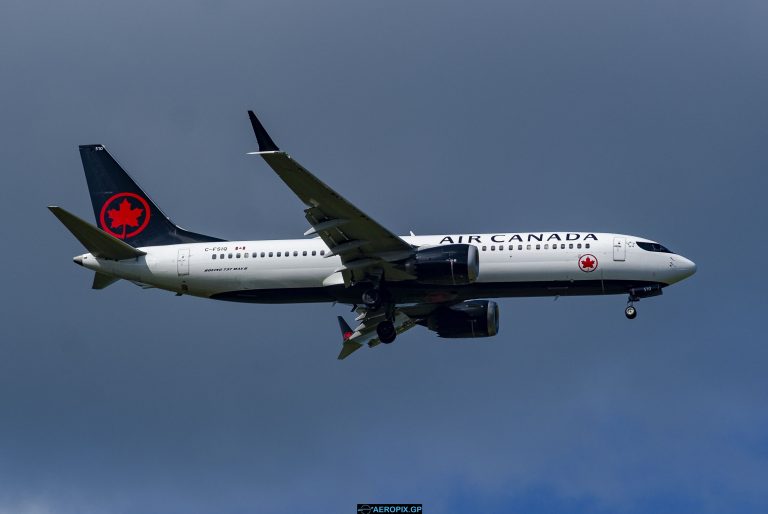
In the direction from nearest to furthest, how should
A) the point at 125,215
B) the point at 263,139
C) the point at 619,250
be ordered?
the point at 263,139 < the point at 619,250 < the point at 125,215

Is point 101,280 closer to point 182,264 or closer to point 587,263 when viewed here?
point 182,264

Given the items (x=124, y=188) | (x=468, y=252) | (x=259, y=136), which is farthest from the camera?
(x=124, y=188)

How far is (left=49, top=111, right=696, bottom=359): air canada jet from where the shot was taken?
261 ft

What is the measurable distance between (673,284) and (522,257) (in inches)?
306

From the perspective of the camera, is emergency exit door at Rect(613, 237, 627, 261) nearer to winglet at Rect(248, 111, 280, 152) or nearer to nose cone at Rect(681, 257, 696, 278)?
nose cone at Rect(681, 257, 696, 278)

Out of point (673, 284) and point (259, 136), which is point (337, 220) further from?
point (673, 284)

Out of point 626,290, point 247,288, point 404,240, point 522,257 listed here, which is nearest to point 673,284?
point 626,290

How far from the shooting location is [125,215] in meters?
89.2

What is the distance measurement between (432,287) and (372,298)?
3.02 m

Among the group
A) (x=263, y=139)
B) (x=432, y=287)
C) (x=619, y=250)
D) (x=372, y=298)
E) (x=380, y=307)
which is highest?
(x=263, y=139)

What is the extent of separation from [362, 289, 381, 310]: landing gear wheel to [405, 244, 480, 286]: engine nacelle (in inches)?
84.7

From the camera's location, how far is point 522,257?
80562mm

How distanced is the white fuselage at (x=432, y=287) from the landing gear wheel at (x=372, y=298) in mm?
1537

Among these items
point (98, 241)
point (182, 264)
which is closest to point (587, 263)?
point (182, 264)
